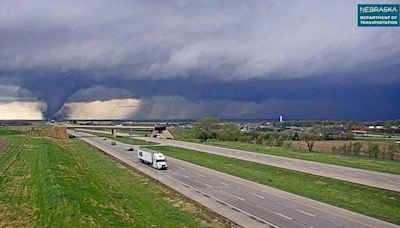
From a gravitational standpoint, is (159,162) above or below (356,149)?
above

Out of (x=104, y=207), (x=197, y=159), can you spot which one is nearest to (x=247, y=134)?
(x=197, y=159)

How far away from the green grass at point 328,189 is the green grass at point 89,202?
12096 mm

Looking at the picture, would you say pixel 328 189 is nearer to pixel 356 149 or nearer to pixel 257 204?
pixel 257 204

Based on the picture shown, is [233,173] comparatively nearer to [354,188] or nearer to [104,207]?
[354,188]

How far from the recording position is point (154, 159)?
62188 mm

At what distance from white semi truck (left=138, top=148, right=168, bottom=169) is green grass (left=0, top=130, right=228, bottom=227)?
23.5 ft

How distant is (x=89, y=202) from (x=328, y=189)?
78.8ft

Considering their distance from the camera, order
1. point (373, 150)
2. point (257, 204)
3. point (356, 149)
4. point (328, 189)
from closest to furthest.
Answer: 1. point (257, 204)
2. point (328, 189)
3. point (373, 150)
4. point (356, 149)

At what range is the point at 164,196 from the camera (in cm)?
3938

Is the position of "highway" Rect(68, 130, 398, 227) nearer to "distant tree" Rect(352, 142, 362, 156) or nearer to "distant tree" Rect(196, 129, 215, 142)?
"distant tree" Rect(352, 142, 362, 156)

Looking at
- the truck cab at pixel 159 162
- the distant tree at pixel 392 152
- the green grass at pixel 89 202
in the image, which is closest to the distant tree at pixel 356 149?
the distant tree at pixel 392 152

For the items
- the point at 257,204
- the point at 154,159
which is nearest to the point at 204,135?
the point at 154,159

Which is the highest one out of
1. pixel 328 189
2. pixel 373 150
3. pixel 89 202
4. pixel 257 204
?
pixel 89 202

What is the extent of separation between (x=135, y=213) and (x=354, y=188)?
78.4ft
